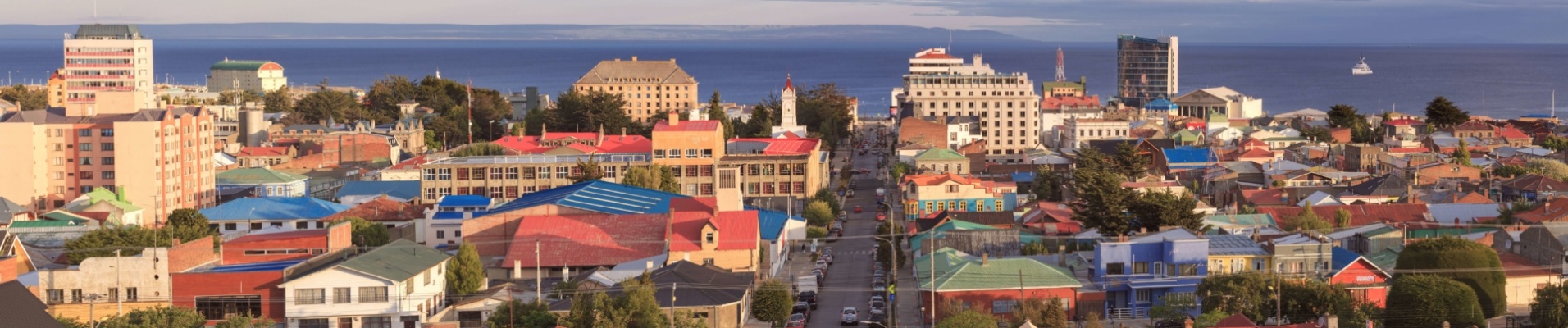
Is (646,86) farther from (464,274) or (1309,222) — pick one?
(464,274)

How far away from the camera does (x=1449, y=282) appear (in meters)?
25.4

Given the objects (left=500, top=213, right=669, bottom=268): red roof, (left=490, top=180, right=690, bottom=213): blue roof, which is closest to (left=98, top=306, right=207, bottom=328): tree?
(left=500, top=213, right=669, bottom=268): red roof

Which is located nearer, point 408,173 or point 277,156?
point 408,173

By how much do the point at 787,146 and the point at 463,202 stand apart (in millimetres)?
12894

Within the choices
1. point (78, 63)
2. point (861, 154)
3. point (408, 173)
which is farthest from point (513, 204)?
point (78, 63)

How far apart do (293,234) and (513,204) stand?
5468mm

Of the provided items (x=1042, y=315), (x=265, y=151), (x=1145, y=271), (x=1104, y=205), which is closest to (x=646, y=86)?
(x=265, y=151)

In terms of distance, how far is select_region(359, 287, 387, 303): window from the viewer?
1067 inches

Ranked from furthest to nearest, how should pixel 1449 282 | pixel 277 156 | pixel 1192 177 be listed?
1. pixel 277 156
2. pixel 1192 177
3. pixel 1449 282

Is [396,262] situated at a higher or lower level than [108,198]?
lower

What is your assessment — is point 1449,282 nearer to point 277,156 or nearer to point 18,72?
point 277,156

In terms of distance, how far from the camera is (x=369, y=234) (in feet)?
117

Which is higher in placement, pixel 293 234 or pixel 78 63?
pixel 78 63

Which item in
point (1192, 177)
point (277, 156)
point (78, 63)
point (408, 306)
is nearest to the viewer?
point (408, 306)
